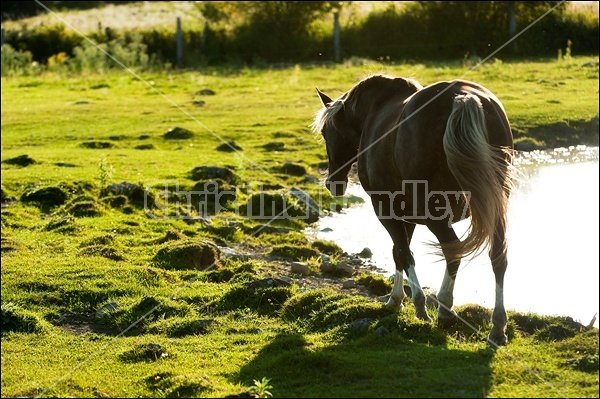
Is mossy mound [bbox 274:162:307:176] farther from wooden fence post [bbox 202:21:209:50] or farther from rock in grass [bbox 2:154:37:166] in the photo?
wooden fence post [bbox 202:21:209:50]

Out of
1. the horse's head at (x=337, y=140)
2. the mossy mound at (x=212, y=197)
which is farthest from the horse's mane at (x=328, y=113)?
the mossy mound at (x=212, y=197)

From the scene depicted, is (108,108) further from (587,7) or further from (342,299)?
(587,7)

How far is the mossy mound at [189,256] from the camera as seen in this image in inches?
416

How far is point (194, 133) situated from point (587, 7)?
2061 cm

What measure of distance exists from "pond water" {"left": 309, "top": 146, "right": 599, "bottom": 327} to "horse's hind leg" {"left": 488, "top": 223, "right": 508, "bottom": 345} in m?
0.25

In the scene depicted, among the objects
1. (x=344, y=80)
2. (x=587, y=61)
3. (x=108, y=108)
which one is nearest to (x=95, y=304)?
(x=108, y=108)

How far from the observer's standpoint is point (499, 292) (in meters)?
7.09

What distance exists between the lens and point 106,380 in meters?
6.77

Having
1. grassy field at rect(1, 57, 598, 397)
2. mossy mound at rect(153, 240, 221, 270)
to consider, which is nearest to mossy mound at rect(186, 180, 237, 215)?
grassy field at rect(1, 57, 598, 397)

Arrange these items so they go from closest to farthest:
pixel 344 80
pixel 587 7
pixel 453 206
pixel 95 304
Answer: pixel 453 206, pixel 95 304, pixel 344 80, pixel 587 7

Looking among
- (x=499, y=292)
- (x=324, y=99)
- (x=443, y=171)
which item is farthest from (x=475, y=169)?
(x=324, y=99)

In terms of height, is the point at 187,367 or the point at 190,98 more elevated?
the point at 190,98

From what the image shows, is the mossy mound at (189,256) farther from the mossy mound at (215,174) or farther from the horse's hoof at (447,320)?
the mossy mound at (215,174)

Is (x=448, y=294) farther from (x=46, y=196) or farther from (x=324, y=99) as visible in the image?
(x=46, y=196)
